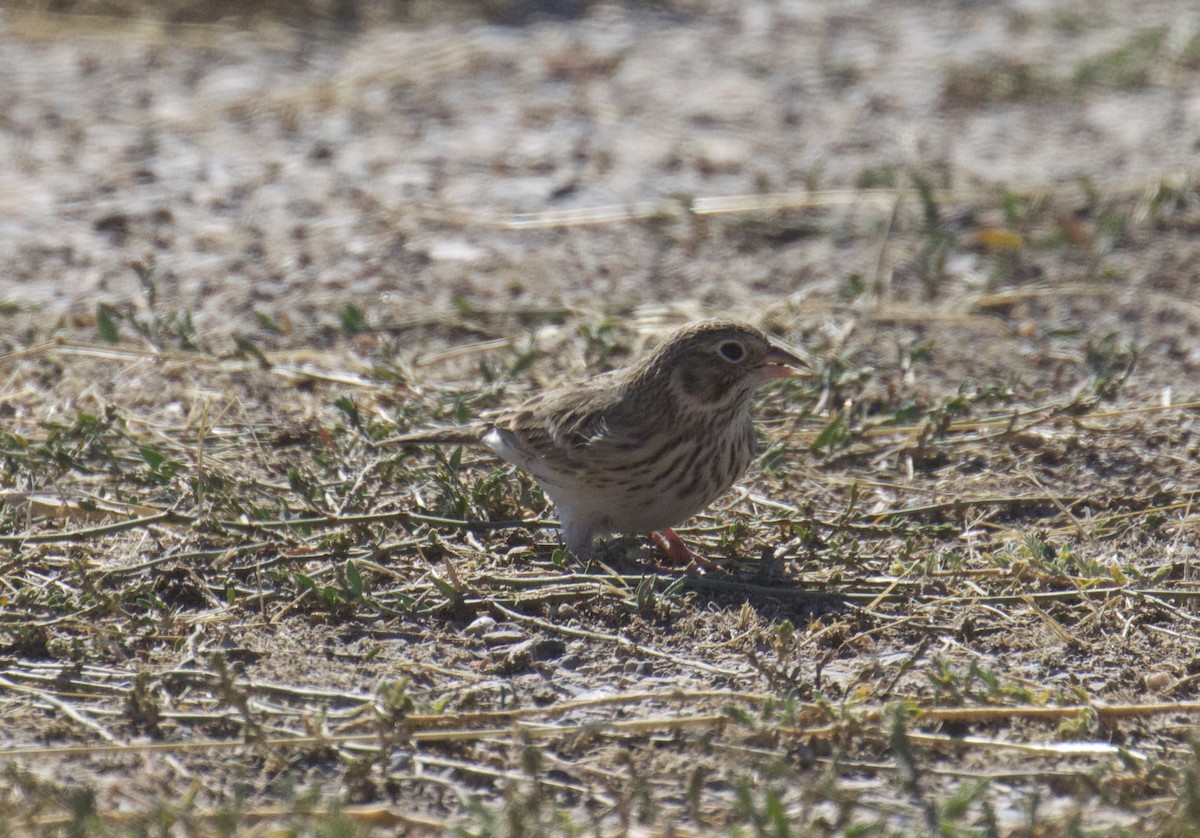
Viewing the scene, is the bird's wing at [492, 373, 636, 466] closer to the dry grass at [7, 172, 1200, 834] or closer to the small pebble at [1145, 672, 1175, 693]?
the dry grass at [7, 172, 1200, 834]

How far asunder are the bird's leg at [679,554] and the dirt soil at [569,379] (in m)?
0.11

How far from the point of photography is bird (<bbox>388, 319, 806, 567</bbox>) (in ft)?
18.8

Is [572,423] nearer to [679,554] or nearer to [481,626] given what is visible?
[679,554]

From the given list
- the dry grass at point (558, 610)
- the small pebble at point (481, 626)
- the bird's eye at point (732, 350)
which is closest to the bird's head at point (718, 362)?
the bird's eye at point (732, 350)

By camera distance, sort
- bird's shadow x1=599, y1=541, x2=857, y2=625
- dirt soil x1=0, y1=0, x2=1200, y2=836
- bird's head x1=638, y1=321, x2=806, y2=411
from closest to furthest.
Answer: dirt soil x1=0, y1=0, x2=1200, y2=836, bird's shadow x1=599, y1=541, x2=857, y2=625, bird's head x1=638, y1=321, x2=806, y2=411

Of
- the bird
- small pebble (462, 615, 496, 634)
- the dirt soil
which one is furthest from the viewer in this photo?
the bird

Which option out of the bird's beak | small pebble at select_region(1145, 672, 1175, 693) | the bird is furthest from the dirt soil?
the bird's beak

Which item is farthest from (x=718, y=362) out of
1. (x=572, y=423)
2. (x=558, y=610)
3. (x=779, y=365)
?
(x=558, y=610)

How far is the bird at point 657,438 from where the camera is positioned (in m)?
5.73

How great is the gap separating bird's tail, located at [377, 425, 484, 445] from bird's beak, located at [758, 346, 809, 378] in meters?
1.20

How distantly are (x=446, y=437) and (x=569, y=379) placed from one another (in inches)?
46.1

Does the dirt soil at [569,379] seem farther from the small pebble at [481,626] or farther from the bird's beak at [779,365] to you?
the bird's beak at [779,365]

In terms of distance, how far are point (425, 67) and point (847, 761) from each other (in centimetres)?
828

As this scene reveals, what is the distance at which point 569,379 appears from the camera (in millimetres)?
7391
